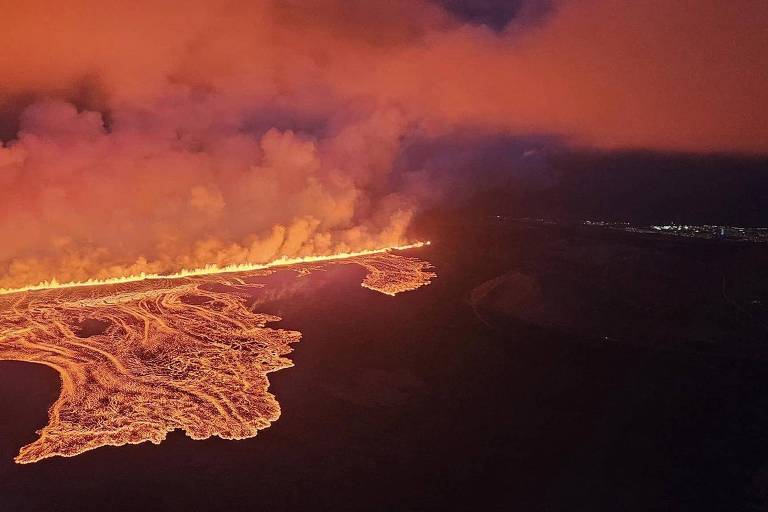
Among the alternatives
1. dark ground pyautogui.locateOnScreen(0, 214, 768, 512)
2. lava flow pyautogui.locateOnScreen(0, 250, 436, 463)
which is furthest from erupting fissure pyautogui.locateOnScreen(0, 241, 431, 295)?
dark ground pyautogui.locateOnScreen(0, 214, 768, 512)

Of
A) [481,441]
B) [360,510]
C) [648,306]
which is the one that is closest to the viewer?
[360,510]

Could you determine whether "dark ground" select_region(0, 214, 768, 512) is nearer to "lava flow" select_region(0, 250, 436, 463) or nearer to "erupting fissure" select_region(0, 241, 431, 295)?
"lava flow" select_region(0, 250, 436, 463)

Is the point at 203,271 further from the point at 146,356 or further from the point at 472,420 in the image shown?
the point at 472,420

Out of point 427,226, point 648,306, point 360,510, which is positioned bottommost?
point 360,510

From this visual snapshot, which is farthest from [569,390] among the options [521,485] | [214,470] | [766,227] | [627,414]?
[766,227]

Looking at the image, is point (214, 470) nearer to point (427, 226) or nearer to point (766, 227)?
point (427, 226)

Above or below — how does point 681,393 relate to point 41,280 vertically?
below

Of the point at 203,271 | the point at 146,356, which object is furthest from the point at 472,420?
the point at 203,271
